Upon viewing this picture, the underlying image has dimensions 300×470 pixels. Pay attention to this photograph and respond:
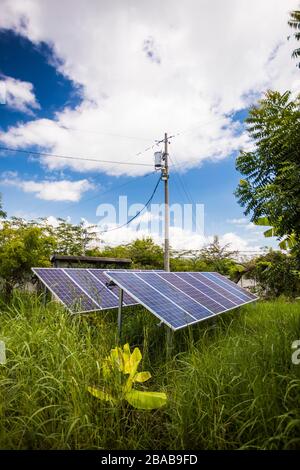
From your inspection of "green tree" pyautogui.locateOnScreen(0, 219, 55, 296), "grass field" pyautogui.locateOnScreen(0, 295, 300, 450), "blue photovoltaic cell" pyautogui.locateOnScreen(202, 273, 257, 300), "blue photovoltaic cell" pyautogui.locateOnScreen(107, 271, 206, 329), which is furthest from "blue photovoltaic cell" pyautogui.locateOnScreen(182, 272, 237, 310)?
"green tree" pyautogui.locateOnScreen(0, 219, 55, 296)

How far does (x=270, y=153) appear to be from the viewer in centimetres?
462

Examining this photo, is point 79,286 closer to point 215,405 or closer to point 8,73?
point 215,405

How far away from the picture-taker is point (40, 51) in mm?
7172

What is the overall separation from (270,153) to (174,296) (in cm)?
262

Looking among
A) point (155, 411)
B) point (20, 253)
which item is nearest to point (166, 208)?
point (20, 253)

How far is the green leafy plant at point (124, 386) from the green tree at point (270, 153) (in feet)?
7.79

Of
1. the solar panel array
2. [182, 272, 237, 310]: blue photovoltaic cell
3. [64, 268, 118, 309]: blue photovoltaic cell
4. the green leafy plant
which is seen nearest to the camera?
the green leafy plant

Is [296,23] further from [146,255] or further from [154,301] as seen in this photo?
[146,255]

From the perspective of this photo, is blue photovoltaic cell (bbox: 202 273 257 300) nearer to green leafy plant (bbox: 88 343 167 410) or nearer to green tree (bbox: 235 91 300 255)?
green tree (bbox: 235 91 300 255)

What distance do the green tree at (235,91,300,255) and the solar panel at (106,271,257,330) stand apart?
5.30 feet

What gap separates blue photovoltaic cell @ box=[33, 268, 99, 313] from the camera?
4883 mm

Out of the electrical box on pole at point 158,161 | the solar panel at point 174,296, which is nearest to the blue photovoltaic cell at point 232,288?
the solar panel at point 174,296
